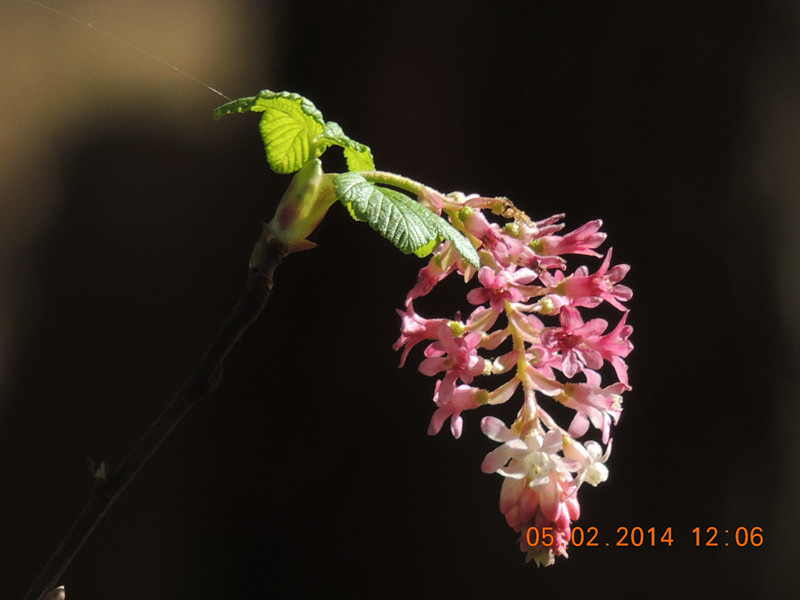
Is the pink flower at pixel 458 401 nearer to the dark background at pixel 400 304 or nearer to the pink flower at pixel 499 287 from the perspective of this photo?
the pink flower at pixel 499 287

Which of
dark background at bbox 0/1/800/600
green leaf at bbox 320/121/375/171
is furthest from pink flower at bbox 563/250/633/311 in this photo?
dark background at bbox 0/1/800/600

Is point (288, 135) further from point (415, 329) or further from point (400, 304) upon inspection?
point (400, 304)

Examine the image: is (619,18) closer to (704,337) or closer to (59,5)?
(704,337)

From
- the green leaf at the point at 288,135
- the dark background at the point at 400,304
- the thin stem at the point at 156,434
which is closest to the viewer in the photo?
the thin stem at the point at 156,434
